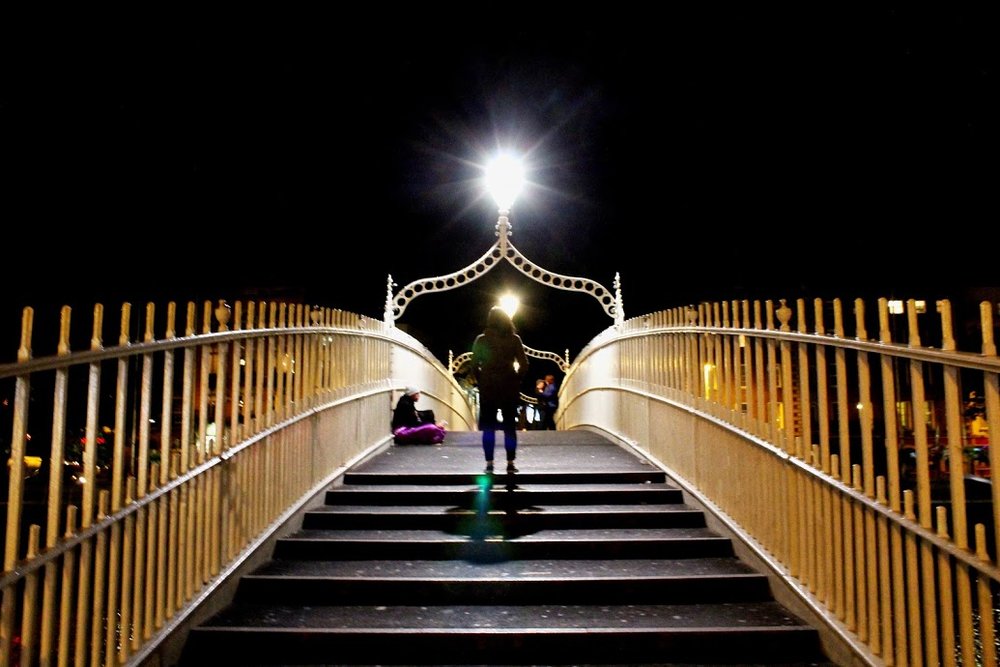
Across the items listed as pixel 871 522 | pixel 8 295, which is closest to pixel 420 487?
pixel 871 522

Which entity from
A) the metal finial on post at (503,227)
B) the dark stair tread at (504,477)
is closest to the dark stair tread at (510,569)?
the dark stair tread at (504,477)

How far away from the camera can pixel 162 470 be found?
12.6 feet

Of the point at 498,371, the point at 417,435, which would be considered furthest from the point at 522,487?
the point at 417,435

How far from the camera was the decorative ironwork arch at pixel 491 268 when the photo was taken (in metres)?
11.2

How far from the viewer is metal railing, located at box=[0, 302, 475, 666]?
2943 mm

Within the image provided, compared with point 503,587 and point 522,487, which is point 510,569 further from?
point 522,487

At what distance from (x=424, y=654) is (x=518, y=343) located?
374 centimetres

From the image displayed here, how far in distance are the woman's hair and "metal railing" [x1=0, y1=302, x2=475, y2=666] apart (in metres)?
1.47

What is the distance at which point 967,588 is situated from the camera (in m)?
3.00

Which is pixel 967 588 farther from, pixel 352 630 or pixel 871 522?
pixel 352 630

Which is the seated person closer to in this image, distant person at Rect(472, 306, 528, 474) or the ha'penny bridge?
the ha'penny bridge

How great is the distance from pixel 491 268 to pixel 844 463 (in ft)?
26.8

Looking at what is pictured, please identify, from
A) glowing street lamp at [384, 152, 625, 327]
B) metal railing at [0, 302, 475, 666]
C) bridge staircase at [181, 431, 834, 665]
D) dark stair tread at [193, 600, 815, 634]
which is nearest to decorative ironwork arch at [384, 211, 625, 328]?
glowing street lamp at [384, 152, 625, 327]

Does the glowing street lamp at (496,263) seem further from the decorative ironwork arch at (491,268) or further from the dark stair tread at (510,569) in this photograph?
the dark stair tread at (510,569)
